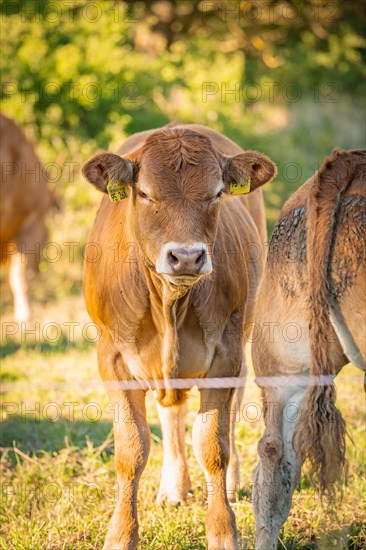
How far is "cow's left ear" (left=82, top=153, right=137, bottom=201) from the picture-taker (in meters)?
4.07

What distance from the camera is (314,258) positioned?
3459 mm

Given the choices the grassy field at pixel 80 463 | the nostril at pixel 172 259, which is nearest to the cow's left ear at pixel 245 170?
the nostril at pixel 172 259

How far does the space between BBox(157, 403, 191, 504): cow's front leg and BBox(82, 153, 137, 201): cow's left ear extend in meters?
1.32

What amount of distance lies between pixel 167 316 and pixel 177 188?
651 millimetres

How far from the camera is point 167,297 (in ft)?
13.5

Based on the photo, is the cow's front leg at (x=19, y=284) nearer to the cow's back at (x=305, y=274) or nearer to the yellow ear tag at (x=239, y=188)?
the yellow ear tag at (x=239, y=188)

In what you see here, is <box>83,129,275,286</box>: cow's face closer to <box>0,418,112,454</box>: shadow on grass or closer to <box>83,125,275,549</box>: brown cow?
<box>83,125,275,549</box>: brown cow

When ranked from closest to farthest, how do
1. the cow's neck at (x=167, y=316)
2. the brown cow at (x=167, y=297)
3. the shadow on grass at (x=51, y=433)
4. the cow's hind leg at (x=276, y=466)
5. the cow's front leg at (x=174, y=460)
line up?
the cow's hind leg at (x=276, y=466), the brown cow at (x=167, y=297), the cow's neck at (x=167, y=316), the cow's front leg at (x=174, y=460), the shadow on grass at (x=51, y=433)

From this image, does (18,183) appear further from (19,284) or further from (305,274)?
(305,274)

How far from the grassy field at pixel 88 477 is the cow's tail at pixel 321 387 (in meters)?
0.26

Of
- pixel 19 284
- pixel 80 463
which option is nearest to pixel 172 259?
pixel 80 463

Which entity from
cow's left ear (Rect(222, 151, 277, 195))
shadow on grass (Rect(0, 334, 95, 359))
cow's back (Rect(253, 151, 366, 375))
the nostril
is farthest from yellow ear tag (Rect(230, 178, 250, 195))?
shadow on grass (Rect(0, 334, 95, 359))

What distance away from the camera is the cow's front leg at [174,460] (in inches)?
193

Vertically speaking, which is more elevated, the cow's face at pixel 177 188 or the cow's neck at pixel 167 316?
the cow's face at pixel 177 188
